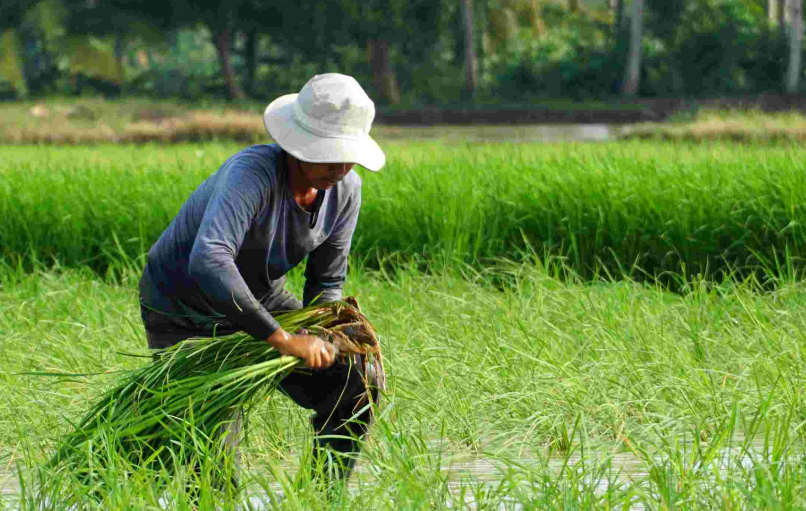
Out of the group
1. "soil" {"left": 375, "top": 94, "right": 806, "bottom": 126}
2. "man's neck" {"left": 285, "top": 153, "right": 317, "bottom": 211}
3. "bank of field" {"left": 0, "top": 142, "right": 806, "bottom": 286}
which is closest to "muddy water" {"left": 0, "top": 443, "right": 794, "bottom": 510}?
"man's neck" {"left": 285, "top": 153, "right": 317, "bottom": 211}

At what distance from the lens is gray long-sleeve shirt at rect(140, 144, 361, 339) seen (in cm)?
262

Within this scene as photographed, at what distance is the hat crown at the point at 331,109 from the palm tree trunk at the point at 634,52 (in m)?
21.5

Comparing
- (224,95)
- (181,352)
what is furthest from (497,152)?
(224,95)

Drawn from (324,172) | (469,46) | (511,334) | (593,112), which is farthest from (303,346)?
(469,46)

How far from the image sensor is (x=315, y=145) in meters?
2.72

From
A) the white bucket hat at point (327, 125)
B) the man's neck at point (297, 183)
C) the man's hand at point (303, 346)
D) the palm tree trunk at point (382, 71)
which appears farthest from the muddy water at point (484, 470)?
the palm tree trunk at point (382, 71)

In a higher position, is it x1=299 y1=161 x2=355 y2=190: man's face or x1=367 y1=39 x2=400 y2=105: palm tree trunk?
x1=299 y1=161 x2=355 y2=190: man's face

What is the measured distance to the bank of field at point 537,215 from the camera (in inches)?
230

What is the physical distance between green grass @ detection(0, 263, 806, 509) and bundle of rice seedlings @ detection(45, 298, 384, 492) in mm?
83

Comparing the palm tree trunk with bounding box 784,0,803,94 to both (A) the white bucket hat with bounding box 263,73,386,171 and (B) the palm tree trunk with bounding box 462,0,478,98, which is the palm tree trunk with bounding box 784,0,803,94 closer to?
(B) the palm tree trunk with bounding box 462,0,478,98

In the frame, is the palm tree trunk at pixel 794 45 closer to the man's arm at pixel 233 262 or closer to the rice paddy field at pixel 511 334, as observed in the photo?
the rice paddy field at pixel 511 334

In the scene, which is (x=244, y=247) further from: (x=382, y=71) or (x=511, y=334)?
(x=382, y=71)

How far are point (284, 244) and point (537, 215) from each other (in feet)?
11.1

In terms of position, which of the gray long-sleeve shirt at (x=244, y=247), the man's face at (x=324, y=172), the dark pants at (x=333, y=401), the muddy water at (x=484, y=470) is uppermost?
the man's face at (x=324, y=172)
